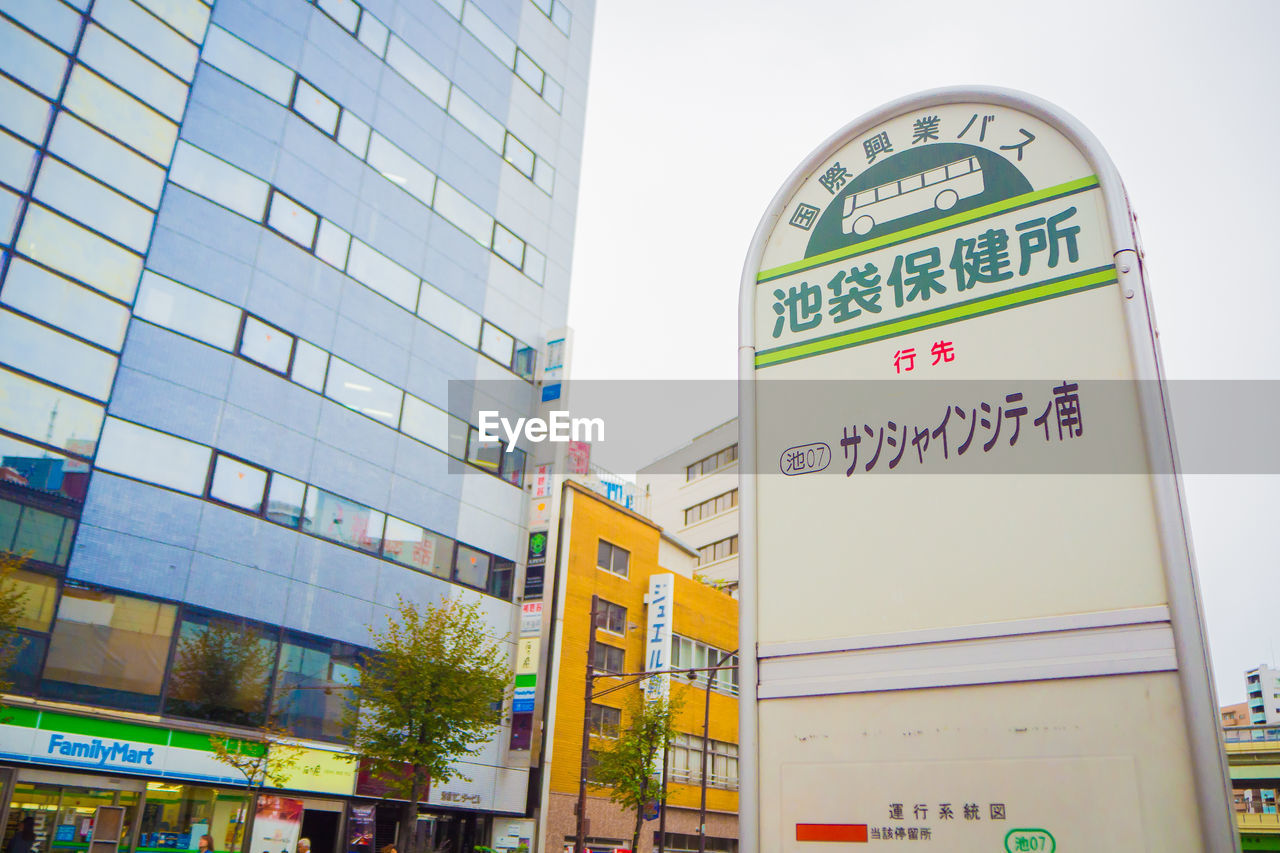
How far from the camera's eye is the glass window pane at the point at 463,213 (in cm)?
3416

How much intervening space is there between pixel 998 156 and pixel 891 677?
8.34 ft

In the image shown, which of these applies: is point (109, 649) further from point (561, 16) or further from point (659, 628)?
point (561, 16)

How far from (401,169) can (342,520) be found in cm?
1310

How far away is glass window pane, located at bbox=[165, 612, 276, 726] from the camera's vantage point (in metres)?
22.5

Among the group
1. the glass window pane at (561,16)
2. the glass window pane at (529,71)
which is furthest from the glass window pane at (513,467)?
the glass window pane at (561,16)

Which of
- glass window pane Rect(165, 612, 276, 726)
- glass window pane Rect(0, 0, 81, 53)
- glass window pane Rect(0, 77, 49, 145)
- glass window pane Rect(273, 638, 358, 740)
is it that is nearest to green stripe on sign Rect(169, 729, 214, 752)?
glass window pane Rect(165, 612, 276, 726)

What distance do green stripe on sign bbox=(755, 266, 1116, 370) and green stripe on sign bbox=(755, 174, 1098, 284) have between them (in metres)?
0.42

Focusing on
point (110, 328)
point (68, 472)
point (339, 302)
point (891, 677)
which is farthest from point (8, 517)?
point (891, 677)

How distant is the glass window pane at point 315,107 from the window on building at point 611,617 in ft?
69.3

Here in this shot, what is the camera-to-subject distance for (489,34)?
126 ft

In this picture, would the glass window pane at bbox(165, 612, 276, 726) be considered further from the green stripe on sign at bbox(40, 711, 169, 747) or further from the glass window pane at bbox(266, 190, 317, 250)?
the glass window pane at bbox(266, 190, 317, 250)

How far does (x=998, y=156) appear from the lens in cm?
442

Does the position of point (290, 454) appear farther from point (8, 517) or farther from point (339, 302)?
point (8, 517)

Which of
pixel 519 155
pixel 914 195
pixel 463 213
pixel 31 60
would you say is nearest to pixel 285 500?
pixel 31 60
